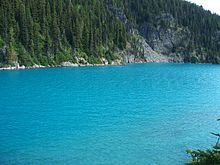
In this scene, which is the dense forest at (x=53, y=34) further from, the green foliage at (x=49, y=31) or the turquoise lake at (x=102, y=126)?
the turquoise lake at (x=102, y=126)

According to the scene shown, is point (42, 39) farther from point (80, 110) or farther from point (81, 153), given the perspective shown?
point (81, 153)

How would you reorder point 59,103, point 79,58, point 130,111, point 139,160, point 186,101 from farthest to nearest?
point 79,58, point 186,101, point 59,103, point 130,111, point 139,160

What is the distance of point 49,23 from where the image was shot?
158 m

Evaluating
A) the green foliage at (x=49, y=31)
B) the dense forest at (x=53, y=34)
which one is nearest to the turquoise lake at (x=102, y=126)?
the dense forest at (x=53, y=34)

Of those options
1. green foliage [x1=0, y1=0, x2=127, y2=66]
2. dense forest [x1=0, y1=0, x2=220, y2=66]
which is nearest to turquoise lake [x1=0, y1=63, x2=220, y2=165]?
dense forest [x1=0, y1=0, x2=220, y2=66]

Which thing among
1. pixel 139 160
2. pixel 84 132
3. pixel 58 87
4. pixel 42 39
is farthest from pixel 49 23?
pixel 139 160

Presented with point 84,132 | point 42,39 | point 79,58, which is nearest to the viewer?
point 84,132

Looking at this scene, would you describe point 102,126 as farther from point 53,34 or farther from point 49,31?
point 49,31

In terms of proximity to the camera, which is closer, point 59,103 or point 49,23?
point 59,103

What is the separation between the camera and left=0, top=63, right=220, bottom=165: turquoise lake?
32.7 metres

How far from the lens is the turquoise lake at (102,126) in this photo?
107 feet

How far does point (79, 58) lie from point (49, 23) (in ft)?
64.6

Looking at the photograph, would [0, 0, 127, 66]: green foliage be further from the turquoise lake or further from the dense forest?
the turquoise lake

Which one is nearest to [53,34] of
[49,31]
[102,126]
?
[49,31]
